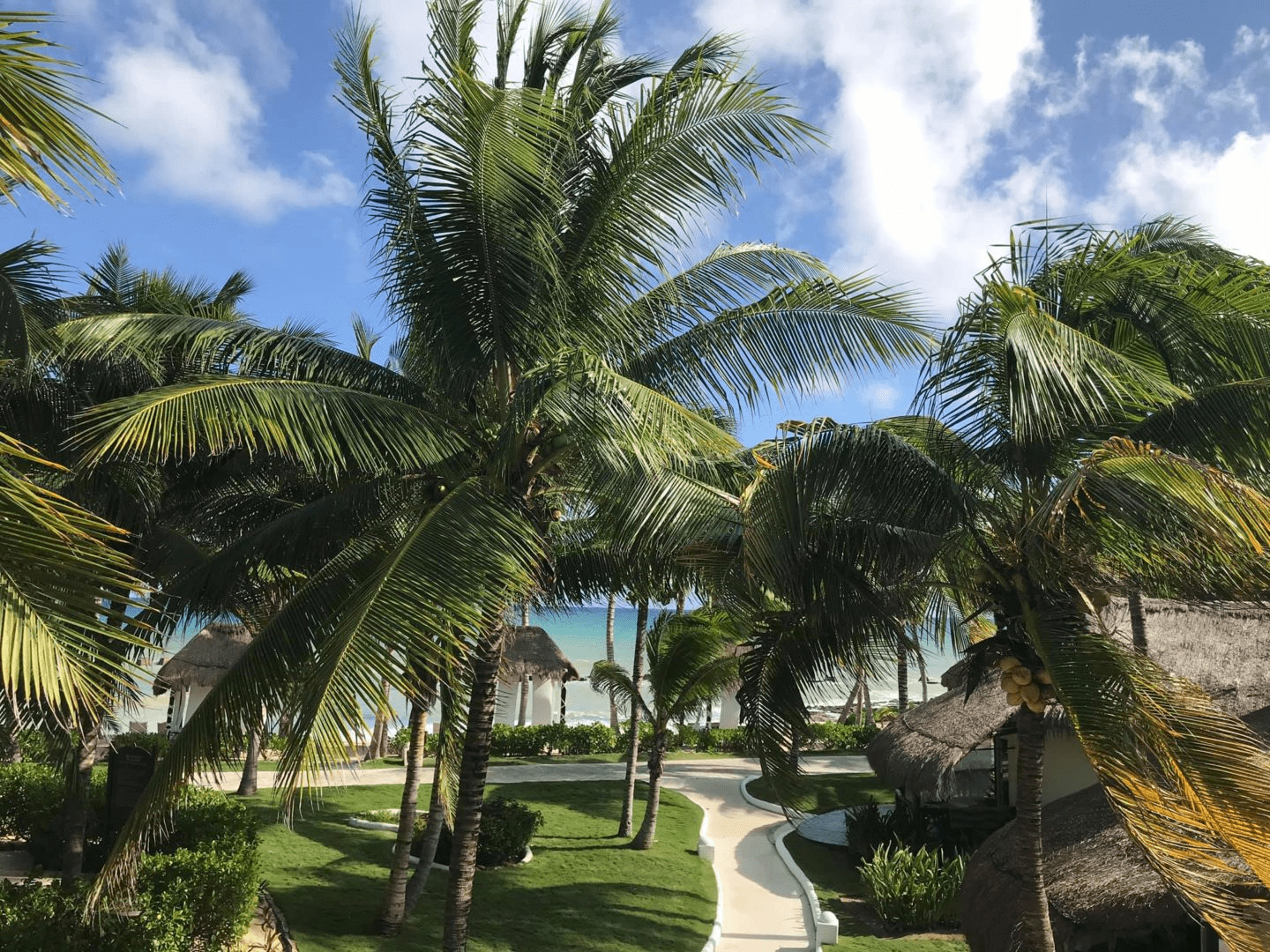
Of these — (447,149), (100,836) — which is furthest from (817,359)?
(100,836)

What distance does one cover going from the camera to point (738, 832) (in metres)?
17.9

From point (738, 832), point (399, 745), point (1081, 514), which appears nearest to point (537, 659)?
point (399, 745)

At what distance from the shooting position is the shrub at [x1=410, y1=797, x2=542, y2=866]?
14086 millimetres

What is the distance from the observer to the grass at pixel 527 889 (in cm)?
1089

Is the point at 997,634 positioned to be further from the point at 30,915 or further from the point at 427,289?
the point at 30,915

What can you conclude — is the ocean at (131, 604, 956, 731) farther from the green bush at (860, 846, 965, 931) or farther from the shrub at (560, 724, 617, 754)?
the green bush at (860, 846, 965, 931)

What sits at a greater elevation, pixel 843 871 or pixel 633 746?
pixel 633 746

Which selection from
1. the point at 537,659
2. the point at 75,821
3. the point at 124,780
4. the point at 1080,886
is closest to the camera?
the point at 1080,886

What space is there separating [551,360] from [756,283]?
7.53 feet

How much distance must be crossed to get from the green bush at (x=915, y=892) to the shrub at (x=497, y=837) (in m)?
4.91

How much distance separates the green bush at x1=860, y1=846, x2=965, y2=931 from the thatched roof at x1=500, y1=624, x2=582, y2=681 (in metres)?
12.7

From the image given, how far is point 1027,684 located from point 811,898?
6979 mm

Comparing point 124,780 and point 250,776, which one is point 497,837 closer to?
point 124,780

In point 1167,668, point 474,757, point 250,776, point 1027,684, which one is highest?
point 1167,668
